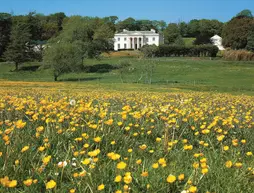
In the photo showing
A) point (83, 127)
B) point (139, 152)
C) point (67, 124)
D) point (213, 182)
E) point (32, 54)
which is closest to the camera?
point (213, 182)

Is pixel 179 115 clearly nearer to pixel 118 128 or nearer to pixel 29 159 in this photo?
pixel 118 128

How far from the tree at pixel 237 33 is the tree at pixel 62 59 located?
216 ft

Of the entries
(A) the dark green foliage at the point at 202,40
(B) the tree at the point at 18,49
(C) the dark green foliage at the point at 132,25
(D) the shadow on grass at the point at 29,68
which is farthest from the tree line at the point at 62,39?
(C) the dark green foliage at the point at 132,25

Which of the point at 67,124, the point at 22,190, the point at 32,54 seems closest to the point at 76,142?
the point at 67,124

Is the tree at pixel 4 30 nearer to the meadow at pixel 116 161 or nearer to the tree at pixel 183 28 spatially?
the meadow at pixel 116 161

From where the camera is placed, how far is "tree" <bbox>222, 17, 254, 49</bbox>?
10832 cm

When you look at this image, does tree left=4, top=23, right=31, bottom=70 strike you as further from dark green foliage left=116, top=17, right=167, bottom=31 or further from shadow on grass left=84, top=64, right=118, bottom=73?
dark green foliage left=116, top=17, right=167, bottom=31

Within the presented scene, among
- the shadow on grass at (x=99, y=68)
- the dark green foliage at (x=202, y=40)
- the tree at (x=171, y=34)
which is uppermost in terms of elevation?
the tree at (x=171, y=34)

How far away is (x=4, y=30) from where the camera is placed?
93.2m

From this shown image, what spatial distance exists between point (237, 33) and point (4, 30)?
69321 millimetres

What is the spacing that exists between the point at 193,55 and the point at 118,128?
107622 mm

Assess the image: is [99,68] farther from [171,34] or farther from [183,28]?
[183,28]

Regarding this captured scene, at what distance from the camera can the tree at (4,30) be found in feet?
294

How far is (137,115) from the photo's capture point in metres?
5.10
